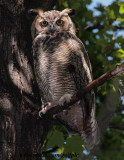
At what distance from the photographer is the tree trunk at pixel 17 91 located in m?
2.38

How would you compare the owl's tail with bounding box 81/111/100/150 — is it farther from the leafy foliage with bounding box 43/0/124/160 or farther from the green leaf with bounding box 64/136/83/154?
the green leaf with bounding box 64/136/83/154

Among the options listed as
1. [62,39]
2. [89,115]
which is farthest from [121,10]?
[89,115]

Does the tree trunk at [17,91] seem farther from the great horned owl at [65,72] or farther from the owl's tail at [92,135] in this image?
the owl's tail at [92,135]

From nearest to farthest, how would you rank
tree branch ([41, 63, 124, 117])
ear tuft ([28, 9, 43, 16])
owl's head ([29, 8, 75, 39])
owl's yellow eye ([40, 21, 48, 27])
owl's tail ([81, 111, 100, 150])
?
tree branch ([41, 63, 124, 117]) → owl's tail ([81, 111, 100, 150]) → ear tuft ([28, 9, 43, 16]) → owl's head ([29, 8, 75, 39]) → owl's yellow eye ([40, 21, 48, 27])

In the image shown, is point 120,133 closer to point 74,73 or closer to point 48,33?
point 74,73

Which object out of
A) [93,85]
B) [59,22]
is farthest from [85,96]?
[59,22]

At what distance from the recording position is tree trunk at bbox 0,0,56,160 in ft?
7.79

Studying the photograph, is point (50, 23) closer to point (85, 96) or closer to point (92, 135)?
point (85, 96)

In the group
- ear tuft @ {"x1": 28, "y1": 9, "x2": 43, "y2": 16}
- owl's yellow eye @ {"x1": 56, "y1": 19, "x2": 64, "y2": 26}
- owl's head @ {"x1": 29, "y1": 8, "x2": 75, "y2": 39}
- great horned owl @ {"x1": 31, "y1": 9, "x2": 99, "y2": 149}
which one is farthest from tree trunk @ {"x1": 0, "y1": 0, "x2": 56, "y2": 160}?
owl's yellow eye @ {"x1": 56, "y1": 19, "x2": 64, "y2": 26}

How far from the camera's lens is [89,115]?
9.86 ft

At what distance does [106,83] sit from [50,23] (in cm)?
127

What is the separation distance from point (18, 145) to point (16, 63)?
35.6 inches

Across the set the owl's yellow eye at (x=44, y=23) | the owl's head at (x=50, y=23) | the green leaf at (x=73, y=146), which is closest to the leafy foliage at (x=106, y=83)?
the green leaf at (x=73, y=146)

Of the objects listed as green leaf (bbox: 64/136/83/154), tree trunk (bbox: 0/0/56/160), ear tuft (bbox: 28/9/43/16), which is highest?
ear tuft (bbox: 28/9/43/16)
